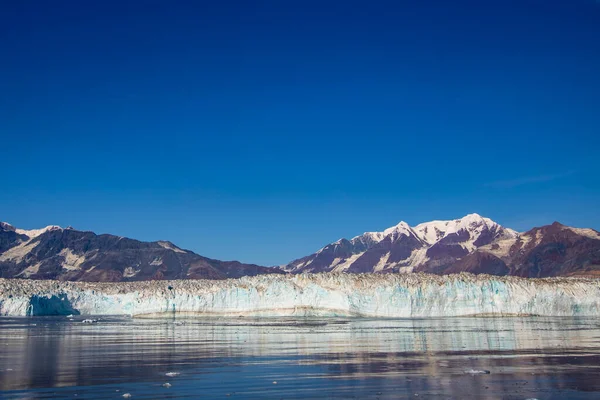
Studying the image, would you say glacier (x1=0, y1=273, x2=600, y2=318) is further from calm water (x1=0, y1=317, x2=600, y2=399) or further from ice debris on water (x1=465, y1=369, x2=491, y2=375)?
ice debris on water (x1=465, y1=369, x2=491, y2=375)

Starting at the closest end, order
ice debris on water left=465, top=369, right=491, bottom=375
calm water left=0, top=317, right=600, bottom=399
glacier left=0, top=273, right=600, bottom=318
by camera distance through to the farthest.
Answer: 1. calm water left=0, top=317, right=600, bottom=399
2. ice debris on water left=465, top=369, right=491, bottom=375
3. glacier left=0, top=273, right=600, bottom=318

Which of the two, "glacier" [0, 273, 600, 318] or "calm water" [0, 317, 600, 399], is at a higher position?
"glacier" [0, 273, 600, 318]

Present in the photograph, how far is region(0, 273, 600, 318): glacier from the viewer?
240 ft

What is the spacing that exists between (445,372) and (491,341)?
14774mm

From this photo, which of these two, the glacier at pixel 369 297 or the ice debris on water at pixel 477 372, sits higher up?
the glacier at pixel 369 297

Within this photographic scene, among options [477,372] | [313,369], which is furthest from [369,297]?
[477,372]

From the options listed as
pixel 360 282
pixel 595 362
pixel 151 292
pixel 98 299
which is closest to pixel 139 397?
pixel 595 362

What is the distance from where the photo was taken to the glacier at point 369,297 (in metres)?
73.1

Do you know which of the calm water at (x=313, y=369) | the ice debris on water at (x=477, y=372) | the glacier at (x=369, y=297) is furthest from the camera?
the glacier at (x=369, y=297)

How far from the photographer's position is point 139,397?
17453mm

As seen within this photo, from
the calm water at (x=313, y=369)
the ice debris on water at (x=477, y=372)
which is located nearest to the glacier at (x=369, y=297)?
the calm water at (x=313, y=369)

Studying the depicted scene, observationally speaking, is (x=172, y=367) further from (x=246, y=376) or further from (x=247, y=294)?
(x=247, y=294)

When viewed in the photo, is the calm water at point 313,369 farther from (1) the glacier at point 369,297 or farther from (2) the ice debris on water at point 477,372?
(1) the glacier at point 369,297

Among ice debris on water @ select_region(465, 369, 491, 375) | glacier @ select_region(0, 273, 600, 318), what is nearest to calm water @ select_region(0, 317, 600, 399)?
ice debris on water @ select_region(465, 369, 491, 375)
